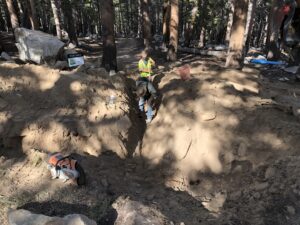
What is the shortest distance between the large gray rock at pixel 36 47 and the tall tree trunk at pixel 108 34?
2.81 metres

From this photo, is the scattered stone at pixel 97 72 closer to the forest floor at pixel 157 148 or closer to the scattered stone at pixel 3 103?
the forest floor at pixel 157 148

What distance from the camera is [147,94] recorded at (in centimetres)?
1025

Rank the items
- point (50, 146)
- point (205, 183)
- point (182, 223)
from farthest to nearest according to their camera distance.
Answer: point (50, 146)
point (205, 183)
point (182, 223)

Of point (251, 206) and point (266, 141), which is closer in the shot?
point (251, 206)

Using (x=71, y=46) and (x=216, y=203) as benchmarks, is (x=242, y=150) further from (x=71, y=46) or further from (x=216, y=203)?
(x=71, y=46)

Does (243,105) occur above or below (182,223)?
above

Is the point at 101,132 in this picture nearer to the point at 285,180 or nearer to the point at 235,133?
the point at 235,133

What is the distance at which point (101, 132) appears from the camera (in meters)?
9.09

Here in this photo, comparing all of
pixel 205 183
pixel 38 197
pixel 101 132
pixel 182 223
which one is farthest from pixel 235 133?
pixel 38 197

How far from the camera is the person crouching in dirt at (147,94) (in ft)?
32.5

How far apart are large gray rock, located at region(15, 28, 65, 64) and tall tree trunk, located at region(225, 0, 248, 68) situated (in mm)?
8550

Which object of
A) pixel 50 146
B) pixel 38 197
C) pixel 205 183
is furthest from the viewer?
pixel 50 146

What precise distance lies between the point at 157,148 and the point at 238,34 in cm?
807

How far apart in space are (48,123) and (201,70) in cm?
725
